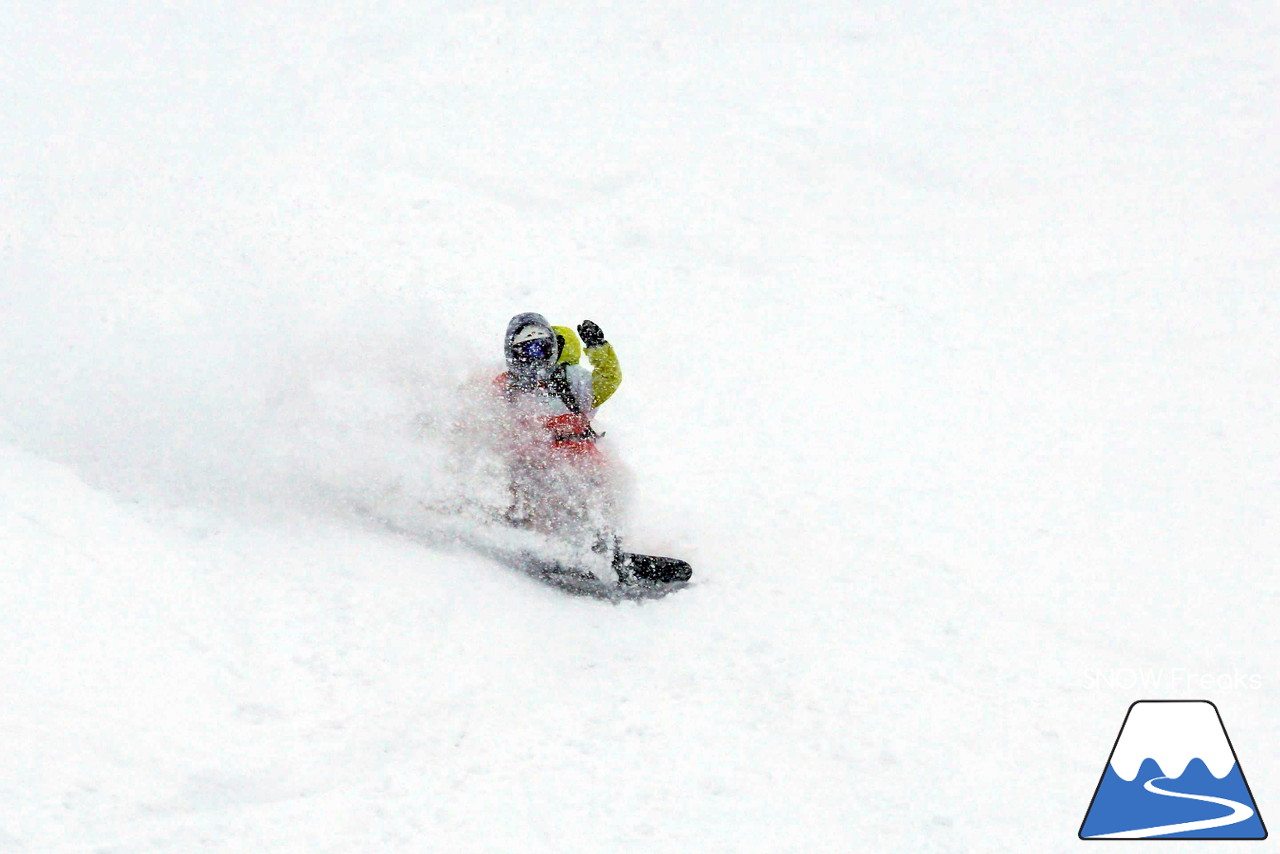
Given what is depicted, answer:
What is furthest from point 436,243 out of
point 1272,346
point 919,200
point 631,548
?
point 1272,346

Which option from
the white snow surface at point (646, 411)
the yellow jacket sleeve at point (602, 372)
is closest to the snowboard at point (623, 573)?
the white snow surface at point (646, 411)

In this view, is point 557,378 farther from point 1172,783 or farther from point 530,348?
point 1172,783

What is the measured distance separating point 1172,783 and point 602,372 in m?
3.62

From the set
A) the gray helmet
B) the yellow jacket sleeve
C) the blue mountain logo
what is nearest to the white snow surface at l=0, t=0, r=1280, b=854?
the blue mountain logo

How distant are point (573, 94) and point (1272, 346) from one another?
7.63 metres

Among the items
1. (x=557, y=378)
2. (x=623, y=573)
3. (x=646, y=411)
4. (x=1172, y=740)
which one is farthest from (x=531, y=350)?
(x=1172, y=740)

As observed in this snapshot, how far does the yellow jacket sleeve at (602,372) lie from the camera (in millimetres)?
6168

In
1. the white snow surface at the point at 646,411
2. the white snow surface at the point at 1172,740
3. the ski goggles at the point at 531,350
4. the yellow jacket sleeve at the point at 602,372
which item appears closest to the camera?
the white snow surface at the point at 646,411

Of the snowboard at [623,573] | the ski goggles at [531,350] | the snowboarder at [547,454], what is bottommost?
the snowboard at [623,573]

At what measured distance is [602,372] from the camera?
6.20 m

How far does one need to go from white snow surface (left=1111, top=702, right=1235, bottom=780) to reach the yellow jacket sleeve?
3.28 metres

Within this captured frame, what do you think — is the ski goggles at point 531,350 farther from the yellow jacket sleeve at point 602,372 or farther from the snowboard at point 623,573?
the snowboard at point 623,573

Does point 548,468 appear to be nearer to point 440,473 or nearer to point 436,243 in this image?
point 440,473

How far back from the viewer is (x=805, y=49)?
13.0 m
